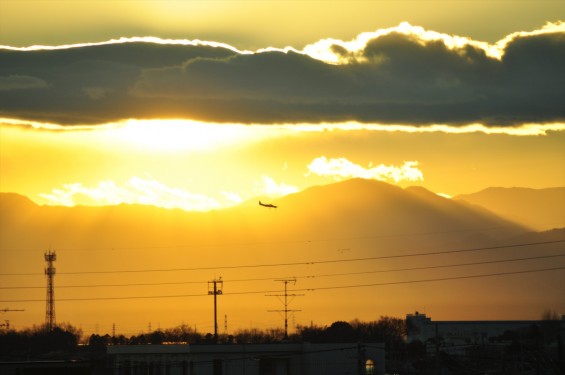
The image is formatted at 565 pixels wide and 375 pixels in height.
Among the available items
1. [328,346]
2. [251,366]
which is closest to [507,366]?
[328,346]

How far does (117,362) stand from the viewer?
179875 millimetres

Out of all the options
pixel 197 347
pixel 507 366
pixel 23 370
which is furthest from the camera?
pixel 507 366

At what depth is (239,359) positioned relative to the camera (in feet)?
563

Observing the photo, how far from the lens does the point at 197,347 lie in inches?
6747

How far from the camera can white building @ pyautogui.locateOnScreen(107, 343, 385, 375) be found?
17162cm

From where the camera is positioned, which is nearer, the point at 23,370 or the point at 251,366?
the point at 23,370

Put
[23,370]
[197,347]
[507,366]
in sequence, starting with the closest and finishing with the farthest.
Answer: [23,370]
[197,347]
[507,366]

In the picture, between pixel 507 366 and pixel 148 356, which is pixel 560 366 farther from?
pixel 148 356

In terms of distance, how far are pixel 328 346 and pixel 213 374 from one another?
57.3ft

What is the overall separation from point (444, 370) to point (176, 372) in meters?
38.1

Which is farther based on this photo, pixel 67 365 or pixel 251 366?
pixel 251 366

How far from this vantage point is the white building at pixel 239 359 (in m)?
172

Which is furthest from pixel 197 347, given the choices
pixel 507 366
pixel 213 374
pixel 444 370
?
pixel 507 366

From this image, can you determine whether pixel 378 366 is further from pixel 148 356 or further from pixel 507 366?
pixel 148 356
